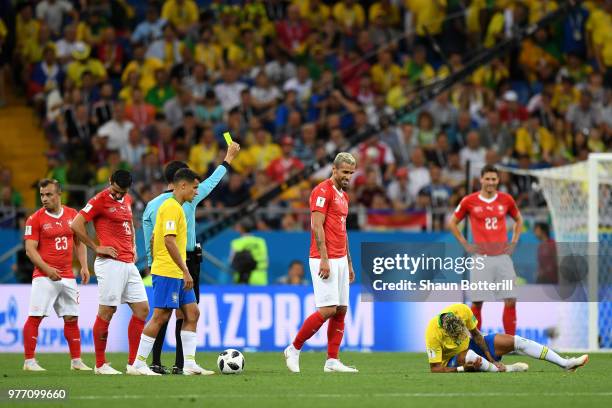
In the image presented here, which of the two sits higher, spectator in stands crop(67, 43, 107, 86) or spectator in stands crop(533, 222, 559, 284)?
spectator in stands crop(67, 43, 107, 86)

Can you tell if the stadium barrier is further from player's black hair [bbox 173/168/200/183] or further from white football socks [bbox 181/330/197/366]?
player's black hair [bbox 173/168/200/183]

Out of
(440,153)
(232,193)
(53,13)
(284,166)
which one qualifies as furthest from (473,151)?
(53,13)

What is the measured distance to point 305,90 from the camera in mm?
24719

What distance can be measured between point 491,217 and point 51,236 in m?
5.59

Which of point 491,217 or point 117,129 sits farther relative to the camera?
point 117,129

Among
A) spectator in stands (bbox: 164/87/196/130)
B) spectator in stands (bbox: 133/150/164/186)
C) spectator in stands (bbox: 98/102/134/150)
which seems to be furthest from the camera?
spectator in stands (bbox: 164/87/196/130)

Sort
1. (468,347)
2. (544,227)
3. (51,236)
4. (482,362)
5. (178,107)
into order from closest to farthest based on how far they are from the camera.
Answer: (482,362), (468,347), (51,236), (544,227), (178,107)

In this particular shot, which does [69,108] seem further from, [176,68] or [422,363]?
[422,363]

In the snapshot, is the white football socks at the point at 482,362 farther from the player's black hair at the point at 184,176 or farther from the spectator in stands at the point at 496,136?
the spectator in stands at the point at 496,136

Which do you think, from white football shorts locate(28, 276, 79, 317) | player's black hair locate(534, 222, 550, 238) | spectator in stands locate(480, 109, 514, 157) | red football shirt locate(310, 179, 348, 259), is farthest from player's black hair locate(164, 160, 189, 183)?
spectator in stands locate(480, 109, 514, 157)

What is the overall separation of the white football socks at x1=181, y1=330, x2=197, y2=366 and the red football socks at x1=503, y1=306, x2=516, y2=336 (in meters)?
4.97

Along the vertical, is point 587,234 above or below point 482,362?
above

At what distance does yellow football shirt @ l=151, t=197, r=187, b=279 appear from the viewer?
42.4 ft

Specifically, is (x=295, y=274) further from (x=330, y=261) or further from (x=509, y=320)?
(x=330, y=261)
